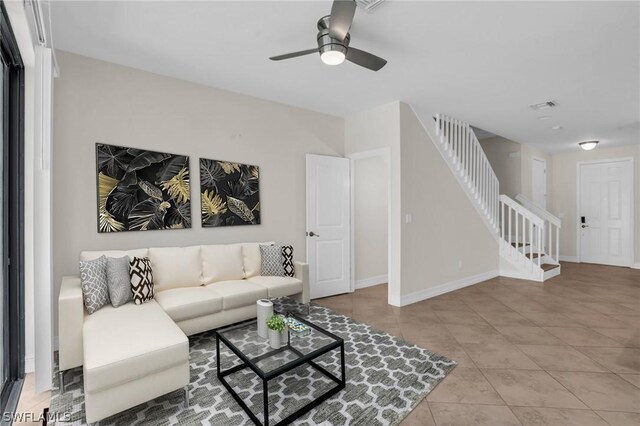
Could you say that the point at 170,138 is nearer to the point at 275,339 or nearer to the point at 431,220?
the point at 275,339

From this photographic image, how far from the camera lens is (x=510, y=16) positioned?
2.32 meters

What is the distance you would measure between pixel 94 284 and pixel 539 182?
838cm

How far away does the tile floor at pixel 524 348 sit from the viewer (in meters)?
1.98

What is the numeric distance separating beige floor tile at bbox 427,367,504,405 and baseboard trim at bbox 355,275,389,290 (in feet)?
8.55

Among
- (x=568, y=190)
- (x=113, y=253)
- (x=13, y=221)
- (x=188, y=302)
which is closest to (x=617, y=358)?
(x=188, y=302)

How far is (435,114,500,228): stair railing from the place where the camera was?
191 inches

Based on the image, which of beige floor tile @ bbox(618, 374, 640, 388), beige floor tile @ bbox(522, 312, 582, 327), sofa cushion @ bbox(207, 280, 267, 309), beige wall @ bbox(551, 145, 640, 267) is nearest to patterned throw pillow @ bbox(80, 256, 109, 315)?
sofa cushion @ bbox(207, 280, 267, 309)

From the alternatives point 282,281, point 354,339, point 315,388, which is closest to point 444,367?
point 354,339

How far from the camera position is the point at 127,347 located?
187 cm

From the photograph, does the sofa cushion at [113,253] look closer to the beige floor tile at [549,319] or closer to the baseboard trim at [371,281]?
the baseboard trim at [371,281]

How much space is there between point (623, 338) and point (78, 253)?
17.0 feet

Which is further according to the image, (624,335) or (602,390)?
(624,335)

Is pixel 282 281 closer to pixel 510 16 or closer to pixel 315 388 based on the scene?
pixel 315 388

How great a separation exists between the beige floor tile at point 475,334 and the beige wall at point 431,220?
91 cm
